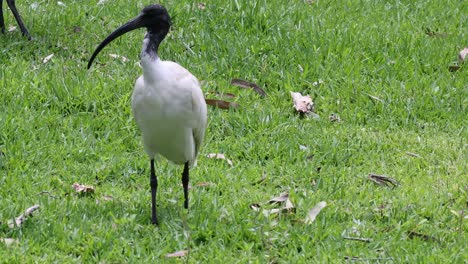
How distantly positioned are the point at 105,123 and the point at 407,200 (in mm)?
2290

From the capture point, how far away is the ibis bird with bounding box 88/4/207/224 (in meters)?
5.43

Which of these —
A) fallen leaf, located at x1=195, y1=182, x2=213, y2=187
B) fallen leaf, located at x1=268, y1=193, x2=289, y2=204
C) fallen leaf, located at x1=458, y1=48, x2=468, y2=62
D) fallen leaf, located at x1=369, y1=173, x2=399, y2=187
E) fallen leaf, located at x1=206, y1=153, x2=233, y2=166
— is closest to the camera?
fallen leaf, located at x1=268, y1=193, x2=289, y2=204

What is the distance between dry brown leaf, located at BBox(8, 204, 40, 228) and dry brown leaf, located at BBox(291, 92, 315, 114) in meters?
2.55

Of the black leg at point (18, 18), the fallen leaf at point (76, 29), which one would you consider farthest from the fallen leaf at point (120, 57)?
the black leg at point (18, 18)

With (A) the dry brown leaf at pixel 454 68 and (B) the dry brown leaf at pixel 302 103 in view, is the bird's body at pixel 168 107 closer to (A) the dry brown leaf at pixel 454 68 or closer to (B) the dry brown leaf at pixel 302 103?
(B) the dry brown leaf at pixel 302 103

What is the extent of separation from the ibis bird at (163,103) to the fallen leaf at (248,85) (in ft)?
6.67

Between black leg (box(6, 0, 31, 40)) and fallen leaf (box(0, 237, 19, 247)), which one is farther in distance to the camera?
black leg (box(6, 0, 31, 40))

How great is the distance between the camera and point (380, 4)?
385 inches

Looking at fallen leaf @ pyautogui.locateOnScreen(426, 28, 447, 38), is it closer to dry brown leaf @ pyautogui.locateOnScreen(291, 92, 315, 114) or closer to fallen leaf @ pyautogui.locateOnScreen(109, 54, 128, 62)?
dry brown leaf @ pyautogui.locateOnScreen(291, 92, 315, 114)

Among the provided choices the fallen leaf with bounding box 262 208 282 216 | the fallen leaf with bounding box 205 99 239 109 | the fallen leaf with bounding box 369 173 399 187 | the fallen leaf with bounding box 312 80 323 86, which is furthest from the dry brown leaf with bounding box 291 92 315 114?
the fallen leaf with bounding box 262 208 282 216

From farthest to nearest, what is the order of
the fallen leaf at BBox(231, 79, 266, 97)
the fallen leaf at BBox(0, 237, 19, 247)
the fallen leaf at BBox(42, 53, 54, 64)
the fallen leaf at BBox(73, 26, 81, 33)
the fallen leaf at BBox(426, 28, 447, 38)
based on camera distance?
the fallen leaf at BBox(426, 28, 447, 38)
the fallen leaf at BBox(73, 26, 81, 33)
the fallen leaf at BBox(42, 53, 54, 64)
the fallen leaf at BBox(231, 79, 266, 97)
the fallen leaf at BBox(0, 237, 19, 247)

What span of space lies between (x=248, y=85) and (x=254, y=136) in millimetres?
906

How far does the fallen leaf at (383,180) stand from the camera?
6527 mm

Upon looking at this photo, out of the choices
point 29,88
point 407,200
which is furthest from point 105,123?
point 407,200
